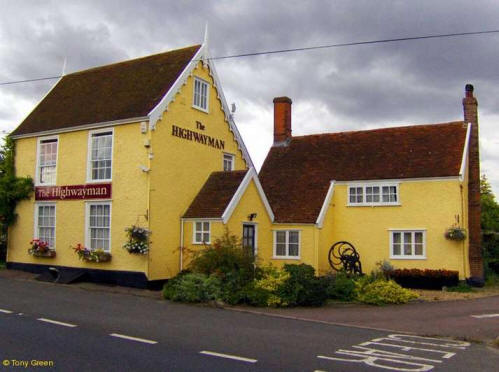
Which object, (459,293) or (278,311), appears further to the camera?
(459,293)

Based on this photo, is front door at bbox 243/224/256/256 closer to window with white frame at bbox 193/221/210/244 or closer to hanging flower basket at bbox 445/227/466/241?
window with white frame at bbox 193/221/210/244

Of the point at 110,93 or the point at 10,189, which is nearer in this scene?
the point at 110,93

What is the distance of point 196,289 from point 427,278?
413 inches

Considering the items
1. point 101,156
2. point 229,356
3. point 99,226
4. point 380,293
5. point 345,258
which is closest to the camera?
point 229,356

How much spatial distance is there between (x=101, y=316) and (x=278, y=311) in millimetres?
4945

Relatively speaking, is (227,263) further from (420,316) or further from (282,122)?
(282,122)

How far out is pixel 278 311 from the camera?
1524 centimetres

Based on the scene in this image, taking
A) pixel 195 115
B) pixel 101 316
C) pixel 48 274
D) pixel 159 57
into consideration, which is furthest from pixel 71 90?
pixel 101 316

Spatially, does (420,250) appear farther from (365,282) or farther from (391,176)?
(365,282)

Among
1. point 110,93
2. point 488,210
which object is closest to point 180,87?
point 110,93

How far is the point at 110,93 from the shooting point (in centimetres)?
2214

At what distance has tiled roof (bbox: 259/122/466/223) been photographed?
24052 millimetres

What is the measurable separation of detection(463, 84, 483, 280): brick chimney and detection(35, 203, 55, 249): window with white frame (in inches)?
686

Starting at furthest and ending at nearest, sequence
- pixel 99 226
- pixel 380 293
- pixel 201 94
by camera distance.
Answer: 1. pixel 201 94
2. pixel 99 226
3. pixel 380 293
